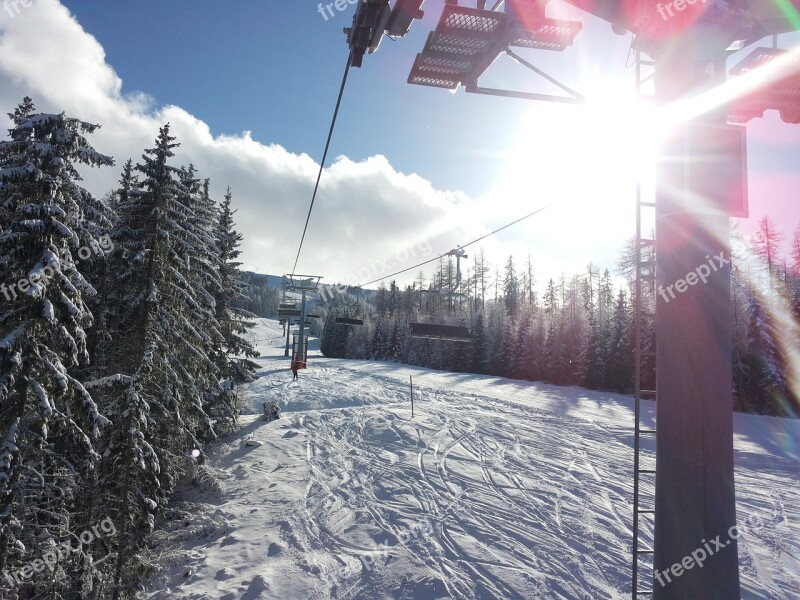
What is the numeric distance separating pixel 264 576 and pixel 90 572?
3.84 m

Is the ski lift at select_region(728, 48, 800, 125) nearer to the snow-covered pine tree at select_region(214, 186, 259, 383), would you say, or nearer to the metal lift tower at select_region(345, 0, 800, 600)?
the metal lift tower at select_region(345, 0, 800, 600)

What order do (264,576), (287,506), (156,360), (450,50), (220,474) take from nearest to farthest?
1. (450,50)
2. (264,576)
3. (156,360)
4. (287,506)
5. (220,474)

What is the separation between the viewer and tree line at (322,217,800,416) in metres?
28.4

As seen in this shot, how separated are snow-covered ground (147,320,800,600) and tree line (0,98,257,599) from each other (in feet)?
6.36

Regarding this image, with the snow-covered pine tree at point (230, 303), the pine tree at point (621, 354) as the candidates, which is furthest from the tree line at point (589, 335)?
the snow-covered pine tree at point (230, 303)

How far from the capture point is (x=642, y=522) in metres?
10.1

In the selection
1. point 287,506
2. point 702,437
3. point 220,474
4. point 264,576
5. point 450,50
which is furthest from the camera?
point 220,474

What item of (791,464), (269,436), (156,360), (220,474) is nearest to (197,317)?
(156,360)

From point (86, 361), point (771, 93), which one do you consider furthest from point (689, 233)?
point (86, 361)

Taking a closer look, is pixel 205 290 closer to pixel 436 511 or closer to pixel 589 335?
pixel 436 511

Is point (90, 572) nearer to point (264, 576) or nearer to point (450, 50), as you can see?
point (264, 576)

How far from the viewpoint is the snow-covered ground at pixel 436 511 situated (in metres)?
8.32

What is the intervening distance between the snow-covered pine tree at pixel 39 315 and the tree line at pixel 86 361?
1.1 inches

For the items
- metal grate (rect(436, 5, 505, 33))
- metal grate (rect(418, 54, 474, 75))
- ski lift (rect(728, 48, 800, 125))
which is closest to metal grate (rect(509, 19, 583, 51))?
metal grate (rect(436, 5, 505, 33))
